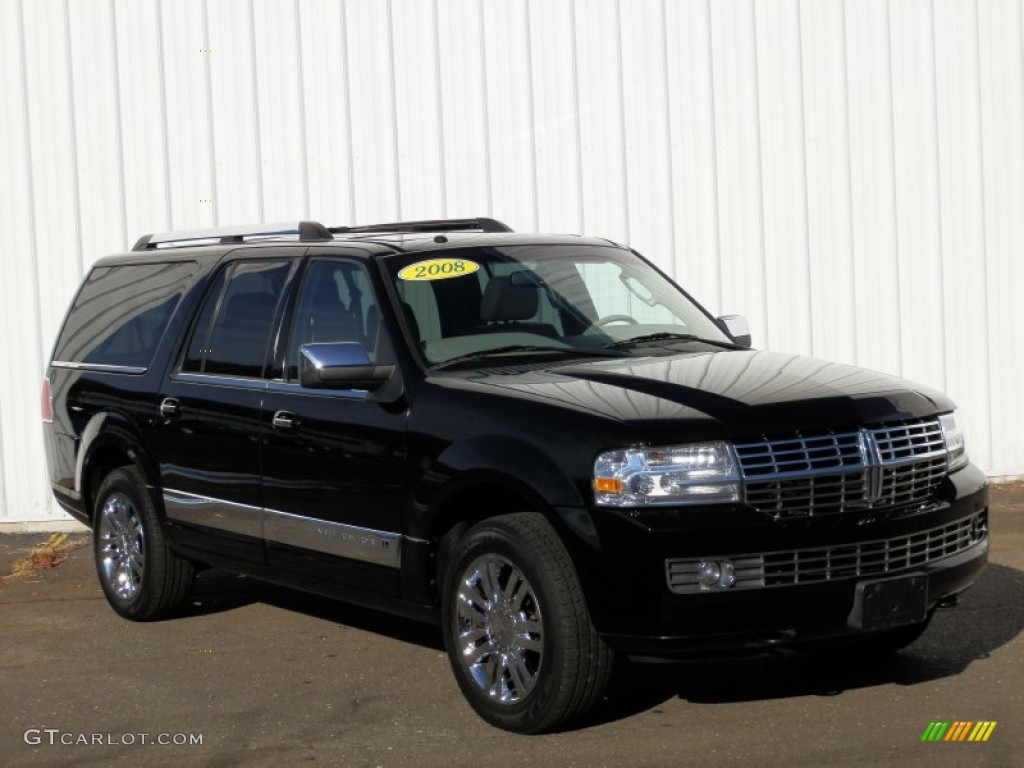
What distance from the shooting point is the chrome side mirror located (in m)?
7.50

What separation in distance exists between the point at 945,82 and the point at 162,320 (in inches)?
249

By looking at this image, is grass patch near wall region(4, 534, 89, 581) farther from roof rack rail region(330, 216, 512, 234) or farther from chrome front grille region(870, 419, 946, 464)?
chrome front grille region(870, 419, 946, 464)

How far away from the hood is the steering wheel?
41cm

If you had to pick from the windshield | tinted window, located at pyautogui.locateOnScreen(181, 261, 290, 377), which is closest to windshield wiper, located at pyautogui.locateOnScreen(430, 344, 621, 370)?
the windshield

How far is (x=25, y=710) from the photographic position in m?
6.73

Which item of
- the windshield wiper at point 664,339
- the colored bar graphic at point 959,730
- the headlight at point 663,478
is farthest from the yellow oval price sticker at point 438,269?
the colored bar graphic at point 959,730

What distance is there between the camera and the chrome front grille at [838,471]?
5641 millimetres

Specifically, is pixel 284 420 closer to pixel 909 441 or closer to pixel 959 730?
pixel 909 441

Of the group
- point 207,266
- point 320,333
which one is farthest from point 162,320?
point 320,333

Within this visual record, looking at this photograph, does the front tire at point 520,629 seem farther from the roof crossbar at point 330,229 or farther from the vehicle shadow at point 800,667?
the roof crossbar at point 330,229

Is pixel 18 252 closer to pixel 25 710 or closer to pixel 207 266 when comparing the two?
pixel 207 266

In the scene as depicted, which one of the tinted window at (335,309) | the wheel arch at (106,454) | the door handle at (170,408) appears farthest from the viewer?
the wheel arch at (106,454)

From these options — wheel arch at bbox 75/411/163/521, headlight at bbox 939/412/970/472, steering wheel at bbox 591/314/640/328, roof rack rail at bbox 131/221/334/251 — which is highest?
roof rack rail at bbox 131/221/334/251

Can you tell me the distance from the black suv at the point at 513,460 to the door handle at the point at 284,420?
0.03 feet
